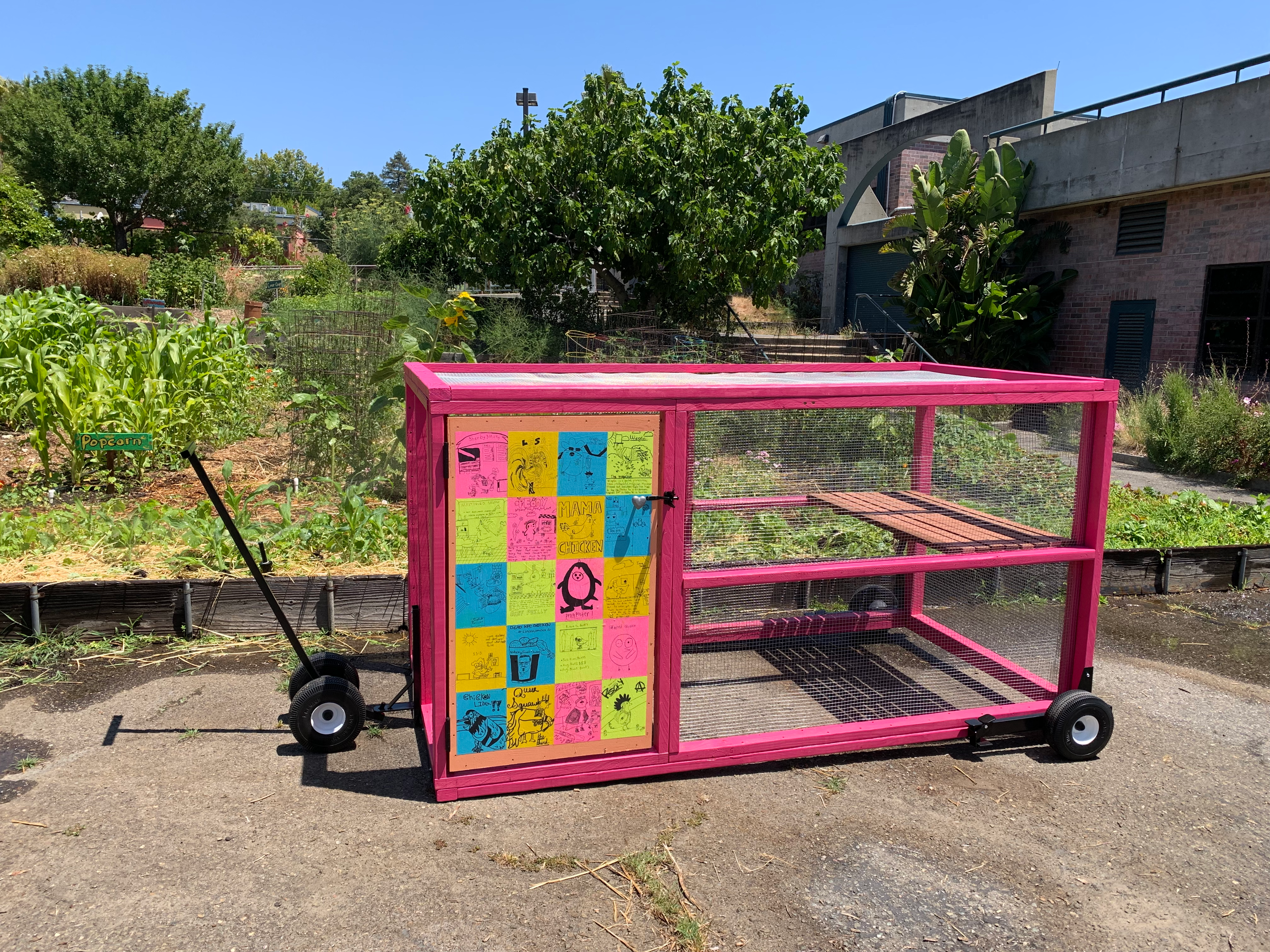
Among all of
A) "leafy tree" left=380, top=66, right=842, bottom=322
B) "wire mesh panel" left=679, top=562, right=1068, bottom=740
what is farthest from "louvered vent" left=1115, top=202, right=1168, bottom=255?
"wire mesh panel" left=679, top=562, right=1068, bottom=740

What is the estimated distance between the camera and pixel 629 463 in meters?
3.51

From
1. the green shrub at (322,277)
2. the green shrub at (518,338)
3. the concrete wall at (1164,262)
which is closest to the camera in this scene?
the concrete wall at (1164,262)

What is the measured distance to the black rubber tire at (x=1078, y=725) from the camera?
4.05 meters

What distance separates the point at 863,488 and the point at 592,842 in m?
2.05

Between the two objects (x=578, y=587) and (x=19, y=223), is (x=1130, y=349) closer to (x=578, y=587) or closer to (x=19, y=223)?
(x=578, y=587)

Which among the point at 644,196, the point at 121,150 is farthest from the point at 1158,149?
the point at 121,150

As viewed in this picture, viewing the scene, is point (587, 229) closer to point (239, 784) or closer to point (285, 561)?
point (285, 561)

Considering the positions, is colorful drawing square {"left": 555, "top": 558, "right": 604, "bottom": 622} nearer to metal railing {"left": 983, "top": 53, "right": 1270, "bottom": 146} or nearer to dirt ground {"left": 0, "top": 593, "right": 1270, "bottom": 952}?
dirt ground {"left": 0, "top": 593, "right": 1270, "bottom": 952}

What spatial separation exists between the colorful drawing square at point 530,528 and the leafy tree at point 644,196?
12.2 meters

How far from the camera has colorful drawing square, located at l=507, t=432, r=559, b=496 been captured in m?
3.38

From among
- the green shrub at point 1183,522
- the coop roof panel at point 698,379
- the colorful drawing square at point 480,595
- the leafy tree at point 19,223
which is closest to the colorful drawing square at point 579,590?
the colorful drawing square at point 480,595

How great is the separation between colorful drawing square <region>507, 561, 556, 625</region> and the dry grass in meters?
20.1

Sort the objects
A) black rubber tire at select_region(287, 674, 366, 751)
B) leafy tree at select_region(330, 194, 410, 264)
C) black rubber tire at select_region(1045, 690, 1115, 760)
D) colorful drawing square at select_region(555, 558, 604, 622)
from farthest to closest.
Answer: leafy tree at select_region(330, 194, 410, 264)
black rubber tire at select_region(1045, 690, 1115, 760)
black rubber tire at select_region(287, 674, 366, 751)
colorful drawing square at select_region(555, 558, 604, 622)

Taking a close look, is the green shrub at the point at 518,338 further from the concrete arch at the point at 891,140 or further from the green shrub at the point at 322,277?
the green shrub at the point at 322,277
